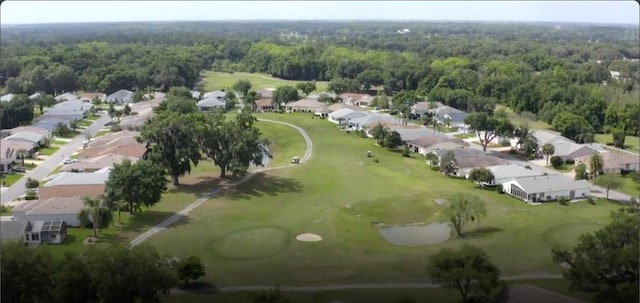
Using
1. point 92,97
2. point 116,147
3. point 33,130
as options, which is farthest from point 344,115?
point 92,97

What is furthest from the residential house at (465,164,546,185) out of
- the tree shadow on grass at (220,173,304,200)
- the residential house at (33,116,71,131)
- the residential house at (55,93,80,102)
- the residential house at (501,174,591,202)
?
the residential house at (55,93,80,102)

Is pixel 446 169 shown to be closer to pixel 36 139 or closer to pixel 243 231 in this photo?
pixel 243 231

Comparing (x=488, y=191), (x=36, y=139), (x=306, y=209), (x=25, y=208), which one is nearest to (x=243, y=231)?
(x=306, y=209)

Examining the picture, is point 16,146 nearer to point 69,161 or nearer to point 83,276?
point 69,161

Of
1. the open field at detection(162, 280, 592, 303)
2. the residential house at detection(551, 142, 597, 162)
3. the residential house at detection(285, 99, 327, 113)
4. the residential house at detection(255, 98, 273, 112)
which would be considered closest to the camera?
the open field at detection(162, 280, 592, 303)

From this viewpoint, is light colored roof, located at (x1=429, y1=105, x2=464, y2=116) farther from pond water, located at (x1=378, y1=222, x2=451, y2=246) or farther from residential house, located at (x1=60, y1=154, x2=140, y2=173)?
residential house, located at (x1=60, y1=154, x2=140, y2=173)

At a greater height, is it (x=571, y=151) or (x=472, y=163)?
(x=472, y=163)
